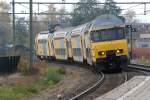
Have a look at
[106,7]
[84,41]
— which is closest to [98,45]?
[84,41]

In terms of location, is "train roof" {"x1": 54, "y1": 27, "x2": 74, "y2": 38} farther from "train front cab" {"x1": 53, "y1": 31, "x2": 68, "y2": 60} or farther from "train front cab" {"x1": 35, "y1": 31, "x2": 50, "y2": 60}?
"train front cab" {"x1": 35, "y1": 31, "x2": 50, "y2": 60}

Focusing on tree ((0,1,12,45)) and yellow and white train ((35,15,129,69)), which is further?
tree ((0,1,12,45))

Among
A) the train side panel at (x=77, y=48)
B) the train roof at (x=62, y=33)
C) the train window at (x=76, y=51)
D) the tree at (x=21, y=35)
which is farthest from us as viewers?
the tree at (x=21, y=35)

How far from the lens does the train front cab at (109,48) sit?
2827 centimetres

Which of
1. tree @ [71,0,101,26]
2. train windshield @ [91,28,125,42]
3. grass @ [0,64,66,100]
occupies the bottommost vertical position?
grass @ [0,64,66,100]

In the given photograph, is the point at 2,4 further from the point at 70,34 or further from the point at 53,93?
the point at 53,93

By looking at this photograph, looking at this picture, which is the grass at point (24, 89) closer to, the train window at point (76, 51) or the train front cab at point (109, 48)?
the train front cab at point (109, 48)

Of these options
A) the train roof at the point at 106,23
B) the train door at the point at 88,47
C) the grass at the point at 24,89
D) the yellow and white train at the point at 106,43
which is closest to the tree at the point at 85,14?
the train door at the point at 88,47

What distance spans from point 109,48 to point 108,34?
0.91 meters

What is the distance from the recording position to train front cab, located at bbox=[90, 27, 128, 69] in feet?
92.7

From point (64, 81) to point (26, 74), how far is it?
5.05 meters

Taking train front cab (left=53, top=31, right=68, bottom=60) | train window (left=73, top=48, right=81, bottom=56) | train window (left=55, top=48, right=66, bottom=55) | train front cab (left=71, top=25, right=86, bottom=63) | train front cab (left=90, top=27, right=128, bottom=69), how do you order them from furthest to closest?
train window (left=55, top=48, right=66, bottom=55) < train front cab (left=53, top=31, right=68, bottom=60) < train window (left=73, top=48, right=81, bottom=56) < train front cab (left=71, top=25, right=86, bottom=63) < train front cab (left=90, top=27, right=128, bottom=69)

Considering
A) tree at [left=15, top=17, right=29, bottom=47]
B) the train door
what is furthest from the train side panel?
tree at [left=15, top=17, right=29, bottom=47]

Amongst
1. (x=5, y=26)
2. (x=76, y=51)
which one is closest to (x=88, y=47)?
(x=76, y=51)
